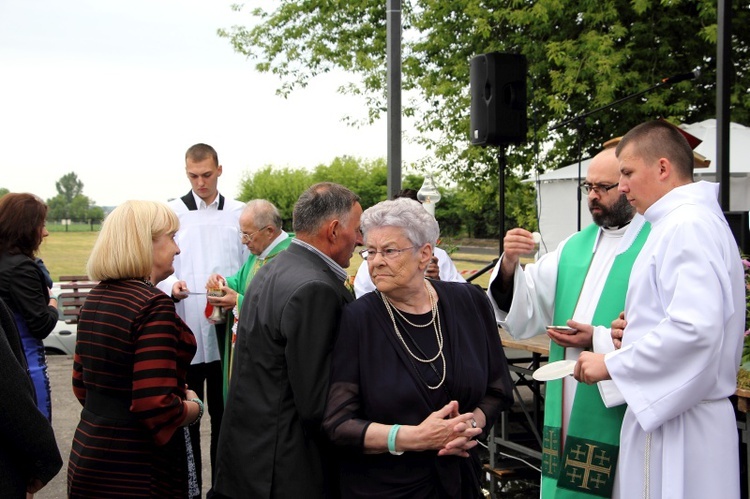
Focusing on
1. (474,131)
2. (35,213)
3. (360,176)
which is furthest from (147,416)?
(360,176)

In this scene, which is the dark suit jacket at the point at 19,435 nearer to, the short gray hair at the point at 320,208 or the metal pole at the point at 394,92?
the short gray hair at the point at 320,208

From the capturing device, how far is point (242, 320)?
3.10m

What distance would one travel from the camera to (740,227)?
246 inches

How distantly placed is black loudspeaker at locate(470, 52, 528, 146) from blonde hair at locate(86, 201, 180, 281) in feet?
13.6

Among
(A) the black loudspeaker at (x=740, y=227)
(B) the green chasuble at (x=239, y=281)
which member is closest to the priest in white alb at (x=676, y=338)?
(B) the green chasuble at (x=239, y=281)

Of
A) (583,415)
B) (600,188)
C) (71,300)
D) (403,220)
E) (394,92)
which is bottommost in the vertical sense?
(71,300)

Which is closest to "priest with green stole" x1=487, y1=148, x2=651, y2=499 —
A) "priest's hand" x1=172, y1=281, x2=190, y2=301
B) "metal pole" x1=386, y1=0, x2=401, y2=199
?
"priest's hand" x1=172, y1=281, x2=190, y2=301

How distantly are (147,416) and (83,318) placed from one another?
18.7 inches

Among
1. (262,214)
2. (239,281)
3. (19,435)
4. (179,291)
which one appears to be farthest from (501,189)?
(19,435)

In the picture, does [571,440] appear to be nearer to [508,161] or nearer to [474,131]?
[474,131]

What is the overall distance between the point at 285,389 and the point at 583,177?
1006cm

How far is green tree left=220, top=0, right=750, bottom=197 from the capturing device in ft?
43.9

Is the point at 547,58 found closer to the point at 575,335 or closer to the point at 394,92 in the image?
the point at 394,92

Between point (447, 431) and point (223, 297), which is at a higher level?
point (223, 297)
